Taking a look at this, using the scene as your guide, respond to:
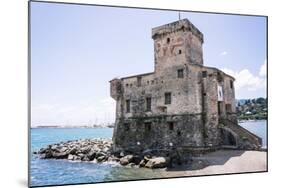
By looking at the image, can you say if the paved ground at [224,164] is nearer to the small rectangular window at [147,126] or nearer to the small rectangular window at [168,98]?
the small rectangular window at [147,126]

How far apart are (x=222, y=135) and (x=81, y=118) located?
1303 millimetres

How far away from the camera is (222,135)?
3.96m

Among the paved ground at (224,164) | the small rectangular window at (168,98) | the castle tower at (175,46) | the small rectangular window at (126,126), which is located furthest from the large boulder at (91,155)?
the castle tower at (175,46)

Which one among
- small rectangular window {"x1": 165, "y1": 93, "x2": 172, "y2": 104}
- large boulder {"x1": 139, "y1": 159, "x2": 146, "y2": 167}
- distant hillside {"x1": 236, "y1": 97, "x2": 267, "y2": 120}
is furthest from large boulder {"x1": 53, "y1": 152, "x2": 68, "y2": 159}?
distant hillside {"x1": 236, "y1": 97, "x2": 267, "y2": 120}

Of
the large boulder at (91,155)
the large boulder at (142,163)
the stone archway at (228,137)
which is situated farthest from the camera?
the stone archway at (228,137)

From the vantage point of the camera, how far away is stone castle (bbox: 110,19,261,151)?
12.6ft

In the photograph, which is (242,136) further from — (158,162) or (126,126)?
(126,126)

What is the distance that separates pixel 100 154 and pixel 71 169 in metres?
0.28

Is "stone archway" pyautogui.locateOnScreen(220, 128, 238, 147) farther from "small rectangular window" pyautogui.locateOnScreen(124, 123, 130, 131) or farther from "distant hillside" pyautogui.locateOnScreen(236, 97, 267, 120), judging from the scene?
"small rectangular window" pyautogui.locateOnScreen(124, 123, 130, 131)

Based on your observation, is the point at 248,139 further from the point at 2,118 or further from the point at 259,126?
the point at 2,118

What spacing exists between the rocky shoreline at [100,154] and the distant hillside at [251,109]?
2.50ft

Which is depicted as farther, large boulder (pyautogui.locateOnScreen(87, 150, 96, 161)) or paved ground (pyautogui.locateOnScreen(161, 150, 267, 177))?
paved ground (pyautogui.locateOnScreen(161, 150, 267, 177))

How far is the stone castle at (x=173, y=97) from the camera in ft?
12.6
